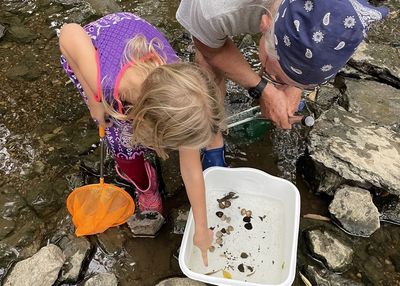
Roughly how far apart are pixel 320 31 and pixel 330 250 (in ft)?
3.75

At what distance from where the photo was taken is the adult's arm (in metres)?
2.20

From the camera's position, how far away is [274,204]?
2395mm

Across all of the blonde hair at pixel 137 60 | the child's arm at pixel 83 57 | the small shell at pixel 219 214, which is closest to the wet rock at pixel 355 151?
the small shell at pixel 219 214

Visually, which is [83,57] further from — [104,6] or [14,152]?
[104,6]

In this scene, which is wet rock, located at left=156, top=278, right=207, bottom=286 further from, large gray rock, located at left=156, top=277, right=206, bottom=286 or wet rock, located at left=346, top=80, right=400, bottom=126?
wet rock, located at left=346, top=80, right=400, bottom=126

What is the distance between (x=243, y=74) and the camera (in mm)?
2217

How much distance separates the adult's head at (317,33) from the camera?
1.51 m

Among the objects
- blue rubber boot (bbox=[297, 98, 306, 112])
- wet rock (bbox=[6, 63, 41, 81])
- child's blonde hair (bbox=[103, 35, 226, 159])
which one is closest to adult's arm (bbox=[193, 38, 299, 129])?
blue rubber boot (bbox=[297, 98, 306, 112])

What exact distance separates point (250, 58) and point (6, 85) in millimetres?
1590

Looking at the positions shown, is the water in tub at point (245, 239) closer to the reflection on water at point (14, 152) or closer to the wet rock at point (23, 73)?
the reflection on water at point (14, 152)

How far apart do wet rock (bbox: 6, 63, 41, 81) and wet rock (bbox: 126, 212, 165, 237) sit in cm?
129

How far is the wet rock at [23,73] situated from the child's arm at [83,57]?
3.84 ft

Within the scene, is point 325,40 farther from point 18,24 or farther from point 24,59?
point 18,24

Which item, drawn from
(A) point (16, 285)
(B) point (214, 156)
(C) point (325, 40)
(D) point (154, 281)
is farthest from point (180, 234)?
(C) point (325, 40)
